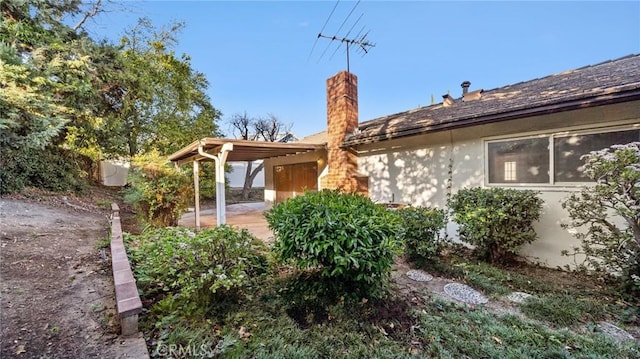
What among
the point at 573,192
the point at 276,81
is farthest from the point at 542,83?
the point at 276,81

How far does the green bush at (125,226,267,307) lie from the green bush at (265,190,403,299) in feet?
1.39

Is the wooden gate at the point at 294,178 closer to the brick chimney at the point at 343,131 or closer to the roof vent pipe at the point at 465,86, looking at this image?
the brick chimney at the point at 343,131

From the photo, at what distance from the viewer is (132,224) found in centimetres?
833

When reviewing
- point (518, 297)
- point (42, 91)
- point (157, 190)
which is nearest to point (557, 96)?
point (518, 297)

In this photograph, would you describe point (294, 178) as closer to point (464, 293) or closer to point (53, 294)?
point (464, 293)

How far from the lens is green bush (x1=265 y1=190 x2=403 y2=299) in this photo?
2.96 metres

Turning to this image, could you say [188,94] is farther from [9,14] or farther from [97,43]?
[9,14]

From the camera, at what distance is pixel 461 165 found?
641 centimetres

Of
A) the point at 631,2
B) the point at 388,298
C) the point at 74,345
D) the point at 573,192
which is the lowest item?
the point at 388,298

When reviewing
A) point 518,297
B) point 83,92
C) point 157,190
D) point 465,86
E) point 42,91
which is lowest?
point 518,297

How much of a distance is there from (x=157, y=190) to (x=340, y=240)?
265 inches

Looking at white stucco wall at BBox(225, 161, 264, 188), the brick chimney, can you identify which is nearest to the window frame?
the brick chimney

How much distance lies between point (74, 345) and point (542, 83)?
962 centimetres

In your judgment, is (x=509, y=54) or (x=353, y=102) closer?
(x=353, y=102)
